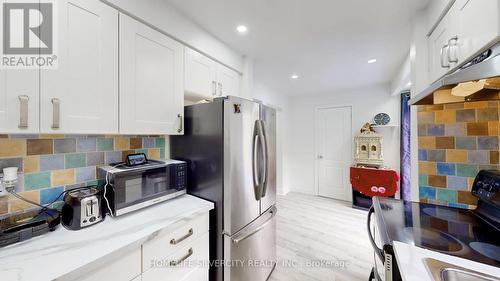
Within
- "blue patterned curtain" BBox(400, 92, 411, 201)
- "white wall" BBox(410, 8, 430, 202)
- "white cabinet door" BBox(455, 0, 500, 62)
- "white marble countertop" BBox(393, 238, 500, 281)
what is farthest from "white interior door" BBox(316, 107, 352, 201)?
"white marble countertop" BBox(393, 238, 500, 281)

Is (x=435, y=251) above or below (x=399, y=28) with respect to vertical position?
below

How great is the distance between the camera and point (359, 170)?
3.32m

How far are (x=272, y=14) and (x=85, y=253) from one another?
189 centimetres

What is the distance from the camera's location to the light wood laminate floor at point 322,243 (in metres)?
1.89

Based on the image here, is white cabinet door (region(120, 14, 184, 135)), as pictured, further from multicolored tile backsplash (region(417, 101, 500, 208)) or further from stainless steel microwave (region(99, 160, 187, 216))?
multicolored tile backsplash (region(417, 101, 500, 208))

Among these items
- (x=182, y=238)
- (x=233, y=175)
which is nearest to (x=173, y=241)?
(x=182, y=238)

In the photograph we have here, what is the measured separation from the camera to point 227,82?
2027 millimetres

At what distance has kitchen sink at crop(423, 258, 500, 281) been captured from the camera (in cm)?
65

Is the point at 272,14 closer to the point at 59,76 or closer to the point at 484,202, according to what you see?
the point at 59,76

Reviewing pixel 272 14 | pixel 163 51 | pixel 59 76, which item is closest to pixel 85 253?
pixel 59 76

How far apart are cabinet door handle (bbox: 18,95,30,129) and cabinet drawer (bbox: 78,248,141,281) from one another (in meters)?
0.70

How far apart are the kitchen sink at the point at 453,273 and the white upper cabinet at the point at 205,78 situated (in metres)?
1.76

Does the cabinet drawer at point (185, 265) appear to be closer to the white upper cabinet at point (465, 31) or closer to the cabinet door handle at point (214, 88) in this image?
the cabinet door handle at point (214, 88)

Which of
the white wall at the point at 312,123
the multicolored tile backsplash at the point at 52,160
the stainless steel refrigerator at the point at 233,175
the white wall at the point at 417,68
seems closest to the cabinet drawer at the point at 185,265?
the stainless steel refrigerator at the point at 233,175
